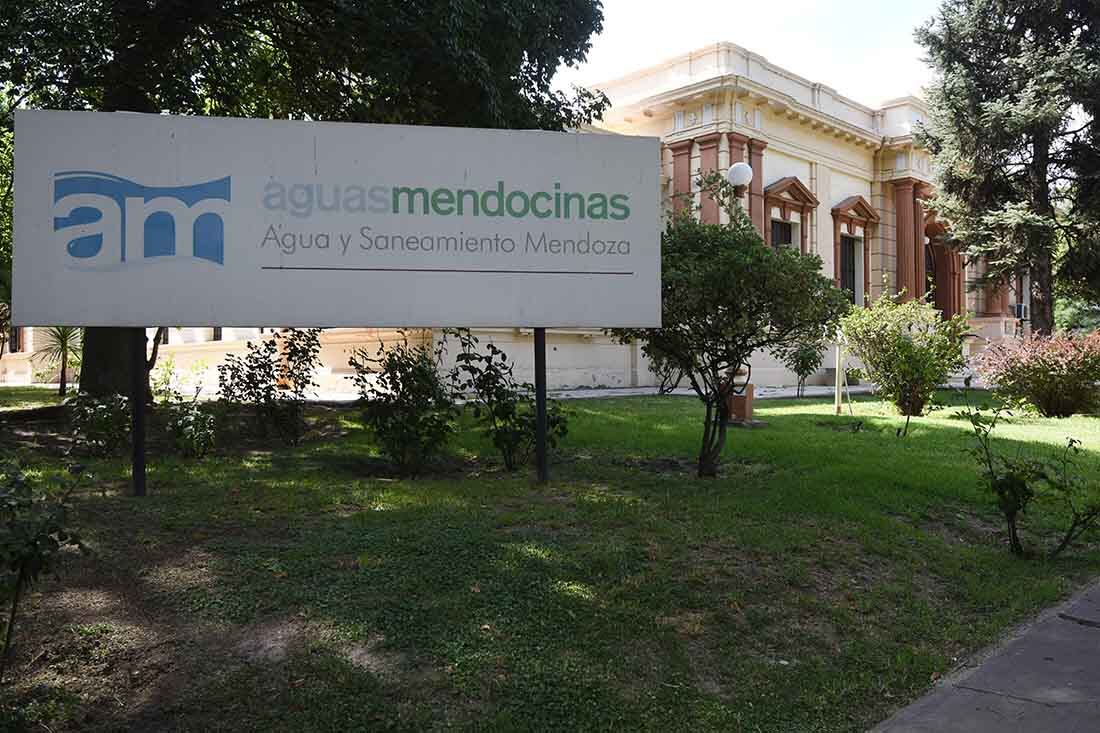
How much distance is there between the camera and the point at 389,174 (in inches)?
257

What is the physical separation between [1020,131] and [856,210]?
803cm

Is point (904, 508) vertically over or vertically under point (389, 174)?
under

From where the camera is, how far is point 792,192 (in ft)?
88.2

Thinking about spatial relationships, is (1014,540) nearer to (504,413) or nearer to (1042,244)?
(504,413)

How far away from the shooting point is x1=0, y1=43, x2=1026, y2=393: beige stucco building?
76.0ft

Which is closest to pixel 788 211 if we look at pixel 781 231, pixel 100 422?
pixel 781 231

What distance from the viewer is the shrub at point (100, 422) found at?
7.93 meters

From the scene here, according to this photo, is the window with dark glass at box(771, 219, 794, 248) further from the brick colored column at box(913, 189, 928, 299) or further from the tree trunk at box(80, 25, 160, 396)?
the tree trunk at box(80, 25, 160, 396)

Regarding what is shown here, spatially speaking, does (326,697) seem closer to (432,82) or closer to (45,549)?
(45,549)

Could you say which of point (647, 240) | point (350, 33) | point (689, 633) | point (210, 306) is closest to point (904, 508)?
point (647, 240)

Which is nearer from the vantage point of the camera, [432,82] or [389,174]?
[389,174]

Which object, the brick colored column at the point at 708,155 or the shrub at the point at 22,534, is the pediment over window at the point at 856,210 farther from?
the shrub at the point at 22,534

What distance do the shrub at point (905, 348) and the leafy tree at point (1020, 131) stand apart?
886cm

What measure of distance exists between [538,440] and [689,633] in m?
3.24
